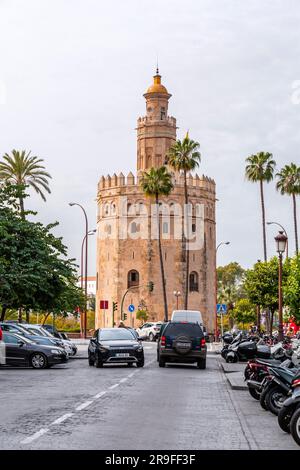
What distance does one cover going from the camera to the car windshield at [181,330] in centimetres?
2994

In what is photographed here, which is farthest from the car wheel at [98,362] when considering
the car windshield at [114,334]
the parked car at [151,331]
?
the parked car at [151,331]

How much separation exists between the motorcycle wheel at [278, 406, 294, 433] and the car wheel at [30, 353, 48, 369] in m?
18.0

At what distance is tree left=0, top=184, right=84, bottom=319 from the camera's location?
3884cm

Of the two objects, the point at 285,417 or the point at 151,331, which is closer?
the point at 285,417

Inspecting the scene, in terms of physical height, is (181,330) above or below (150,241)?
below

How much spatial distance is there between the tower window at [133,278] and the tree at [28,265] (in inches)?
2070

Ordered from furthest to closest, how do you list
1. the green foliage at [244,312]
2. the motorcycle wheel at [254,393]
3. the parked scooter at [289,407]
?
the green foliage at [244,312], the motorcycle wheel at [254,393], the parked scooter at [289,407]

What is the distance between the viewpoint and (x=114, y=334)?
30188 millimetres

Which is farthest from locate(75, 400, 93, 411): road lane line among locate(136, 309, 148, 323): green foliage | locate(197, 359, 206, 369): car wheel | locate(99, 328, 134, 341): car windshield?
locate(136, 309, 148, 323): green foliage

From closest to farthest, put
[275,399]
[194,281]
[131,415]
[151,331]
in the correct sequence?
[131,415] → [275,399] → [151,331] → [194,281]

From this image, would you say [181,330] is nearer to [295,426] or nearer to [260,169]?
[295,426]

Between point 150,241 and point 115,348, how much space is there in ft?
224

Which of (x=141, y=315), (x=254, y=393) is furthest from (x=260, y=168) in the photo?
(x=254, y=393)

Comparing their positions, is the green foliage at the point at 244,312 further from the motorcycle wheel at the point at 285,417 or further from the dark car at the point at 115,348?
the motorcycle wheel at the point at 285,417
